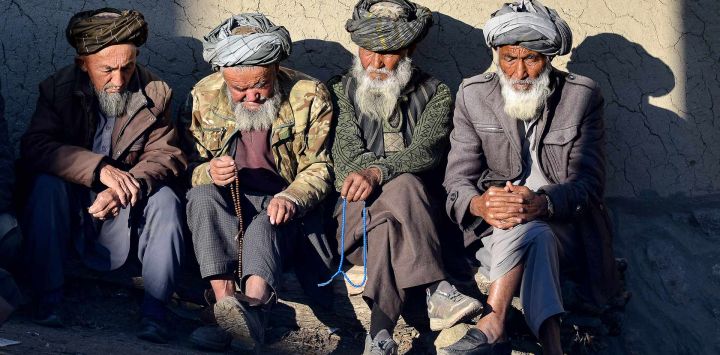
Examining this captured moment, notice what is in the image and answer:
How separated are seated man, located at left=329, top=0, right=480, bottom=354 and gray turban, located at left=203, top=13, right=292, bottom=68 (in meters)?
0.44

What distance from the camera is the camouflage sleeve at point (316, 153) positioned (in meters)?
6.65

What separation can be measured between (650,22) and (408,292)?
2.34 meters

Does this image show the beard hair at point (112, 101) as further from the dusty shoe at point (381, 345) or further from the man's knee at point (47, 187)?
the dusty shoe at point (381, 345)

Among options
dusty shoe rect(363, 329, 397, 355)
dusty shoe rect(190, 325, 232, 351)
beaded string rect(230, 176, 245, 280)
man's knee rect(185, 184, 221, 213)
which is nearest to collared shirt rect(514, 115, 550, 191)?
dusty shoe rect(363, 329, 397, 355)

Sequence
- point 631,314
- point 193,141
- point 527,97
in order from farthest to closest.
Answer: point 631,314 → point 193,141 → point 527,97

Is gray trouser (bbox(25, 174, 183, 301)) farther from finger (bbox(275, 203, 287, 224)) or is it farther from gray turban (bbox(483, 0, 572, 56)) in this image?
gray turban (bbox(483, 0, 572, 56))

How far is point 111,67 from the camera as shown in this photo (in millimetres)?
6711

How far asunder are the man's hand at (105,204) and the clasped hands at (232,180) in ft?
1.64

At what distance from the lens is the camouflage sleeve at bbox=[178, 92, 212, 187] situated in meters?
6.74

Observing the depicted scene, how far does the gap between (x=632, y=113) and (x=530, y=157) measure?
116 cm

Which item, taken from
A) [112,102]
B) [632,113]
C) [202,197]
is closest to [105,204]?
[202,197]

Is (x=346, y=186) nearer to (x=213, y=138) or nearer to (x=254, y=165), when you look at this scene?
(x=254, y=165)

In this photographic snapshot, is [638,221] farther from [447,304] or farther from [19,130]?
[19,130]

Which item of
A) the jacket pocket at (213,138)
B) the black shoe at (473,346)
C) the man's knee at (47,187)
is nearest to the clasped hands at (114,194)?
the man's knee at (47,187)
